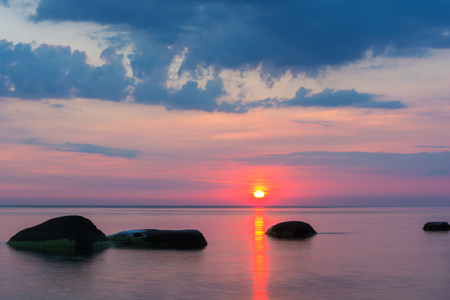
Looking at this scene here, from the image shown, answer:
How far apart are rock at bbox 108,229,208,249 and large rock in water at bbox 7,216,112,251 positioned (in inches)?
111

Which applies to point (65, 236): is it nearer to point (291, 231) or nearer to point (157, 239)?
point (157, 239)

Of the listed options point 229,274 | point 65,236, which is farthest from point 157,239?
point 229,274

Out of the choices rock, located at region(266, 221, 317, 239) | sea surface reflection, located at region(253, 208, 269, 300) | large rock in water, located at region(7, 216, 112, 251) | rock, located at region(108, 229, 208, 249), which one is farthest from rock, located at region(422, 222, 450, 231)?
large rock in water, located at region(7, 216, 112, 251)

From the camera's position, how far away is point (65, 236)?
37.9m

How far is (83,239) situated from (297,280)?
728 inches

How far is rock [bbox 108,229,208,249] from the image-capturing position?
4156cm

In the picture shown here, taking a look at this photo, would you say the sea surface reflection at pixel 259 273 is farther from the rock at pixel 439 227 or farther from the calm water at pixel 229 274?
the rock at pixel 439 227

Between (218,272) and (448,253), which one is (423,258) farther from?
(218,272)

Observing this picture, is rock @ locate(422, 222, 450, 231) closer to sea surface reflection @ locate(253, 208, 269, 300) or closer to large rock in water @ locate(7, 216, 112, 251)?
sea surface reflection @ locate(253, 208, 269, 300)

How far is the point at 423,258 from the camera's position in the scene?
35625 millimetres

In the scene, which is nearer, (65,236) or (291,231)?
(65,236)

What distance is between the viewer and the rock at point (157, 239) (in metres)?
41.6

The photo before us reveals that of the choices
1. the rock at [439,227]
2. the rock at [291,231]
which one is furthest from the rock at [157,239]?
the rock at [439,227]

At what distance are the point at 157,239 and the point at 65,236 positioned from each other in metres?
7.14
